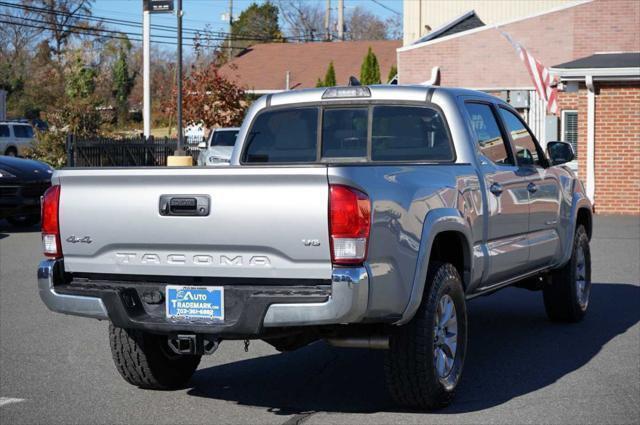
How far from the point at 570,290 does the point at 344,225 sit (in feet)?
14.4

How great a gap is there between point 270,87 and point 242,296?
1859 inches

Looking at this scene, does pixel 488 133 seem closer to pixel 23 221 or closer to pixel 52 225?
pixel 52 225

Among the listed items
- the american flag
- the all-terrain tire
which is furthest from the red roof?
the all-terrain tire

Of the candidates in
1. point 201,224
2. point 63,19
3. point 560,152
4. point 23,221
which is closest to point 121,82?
point 63,19

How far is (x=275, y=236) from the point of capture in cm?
569

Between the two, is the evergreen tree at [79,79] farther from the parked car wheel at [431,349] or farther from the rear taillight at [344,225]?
the rear taillight at [344,225]

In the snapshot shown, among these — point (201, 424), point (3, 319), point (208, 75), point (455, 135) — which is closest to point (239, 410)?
point (201, 424)

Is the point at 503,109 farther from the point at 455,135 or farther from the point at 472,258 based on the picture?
the point at 472,258

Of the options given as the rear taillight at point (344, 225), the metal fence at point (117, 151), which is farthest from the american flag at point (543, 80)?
the rear taillight at point (344, 225)

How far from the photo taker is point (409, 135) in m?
7.66

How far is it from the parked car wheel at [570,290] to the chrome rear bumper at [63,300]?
4.62 metres

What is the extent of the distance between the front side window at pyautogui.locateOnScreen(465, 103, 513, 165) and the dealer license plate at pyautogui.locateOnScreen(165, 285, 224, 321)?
2.64 meters

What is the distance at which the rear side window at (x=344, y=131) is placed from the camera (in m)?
7.83

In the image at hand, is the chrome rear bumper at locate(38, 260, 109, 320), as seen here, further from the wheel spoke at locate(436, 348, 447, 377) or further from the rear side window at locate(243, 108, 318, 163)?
the rear side window at locate(243, 108, 318, 163)
